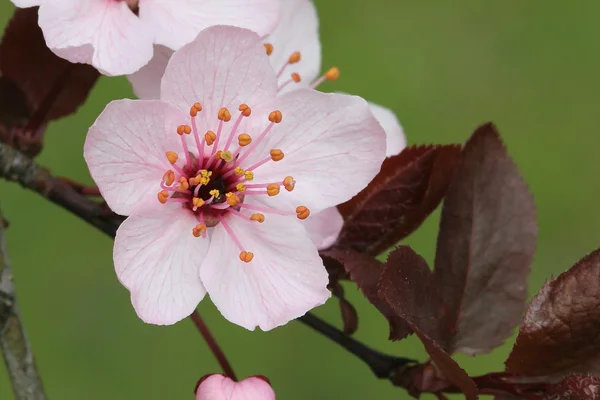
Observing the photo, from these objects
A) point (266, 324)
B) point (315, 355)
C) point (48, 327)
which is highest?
point (266, 324)

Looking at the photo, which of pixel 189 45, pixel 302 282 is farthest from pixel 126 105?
pixel 302 282

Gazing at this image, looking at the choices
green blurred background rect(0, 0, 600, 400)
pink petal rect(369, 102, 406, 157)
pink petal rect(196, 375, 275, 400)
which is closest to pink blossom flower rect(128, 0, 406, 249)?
pink petal rect(369, 102, 406, 157)

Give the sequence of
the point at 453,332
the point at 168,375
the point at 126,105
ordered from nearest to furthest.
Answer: the point at 126,105 → the point at 453,332 → the point at 168,375

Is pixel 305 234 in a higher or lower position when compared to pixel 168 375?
higher

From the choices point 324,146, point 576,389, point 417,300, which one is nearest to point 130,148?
point 324,146

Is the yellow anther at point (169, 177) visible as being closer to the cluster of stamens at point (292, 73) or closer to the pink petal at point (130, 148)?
the pink petal at point (130, 148)

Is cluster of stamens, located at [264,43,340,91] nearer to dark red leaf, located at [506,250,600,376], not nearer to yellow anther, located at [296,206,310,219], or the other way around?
yellow anther, located at [296,206,310,219]

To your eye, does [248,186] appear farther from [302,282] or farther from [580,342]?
[580,342]

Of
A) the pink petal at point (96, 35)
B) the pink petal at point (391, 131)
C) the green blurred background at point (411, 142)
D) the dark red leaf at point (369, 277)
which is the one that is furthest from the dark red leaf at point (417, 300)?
the green blurred background at point (411, 142)
